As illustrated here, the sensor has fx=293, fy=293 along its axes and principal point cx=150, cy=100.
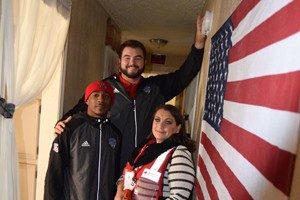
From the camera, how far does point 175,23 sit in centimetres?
342

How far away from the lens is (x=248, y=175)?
0.70m

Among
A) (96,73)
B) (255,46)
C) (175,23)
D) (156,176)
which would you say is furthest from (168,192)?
(175,23)

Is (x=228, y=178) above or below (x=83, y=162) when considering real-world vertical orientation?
above

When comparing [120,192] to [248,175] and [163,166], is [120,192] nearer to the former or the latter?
[163,166]

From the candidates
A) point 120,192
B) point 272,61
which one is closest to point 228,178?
point 272,61

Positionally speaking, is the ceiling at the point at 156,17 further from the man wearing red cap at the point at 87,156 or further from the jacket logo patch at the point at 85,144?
the jacket logo patch at the point at 85,144

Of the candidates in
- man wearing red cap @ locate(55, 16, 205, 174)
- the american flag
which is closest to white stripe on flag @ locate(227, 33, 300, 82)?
the american flag

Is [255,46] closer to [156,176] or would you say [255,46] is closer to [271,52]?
[271,52]

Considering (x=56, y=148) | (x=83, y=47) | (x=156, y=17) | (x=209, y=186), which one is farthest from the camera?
(x=156, y=17)

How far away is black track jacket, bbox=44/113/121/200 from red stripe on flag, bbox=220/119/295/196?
1103 mm

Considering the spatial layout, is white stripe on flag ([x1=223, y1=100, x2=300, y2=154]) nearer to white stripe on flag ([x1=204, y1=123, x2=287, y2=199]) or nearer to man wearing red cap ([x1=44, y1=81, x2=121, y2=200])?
white stripe on flag ([x1=204, y1=123, x2=287, y2=199])

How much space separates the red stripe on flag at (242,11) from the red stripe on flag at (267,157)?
0.35 meters

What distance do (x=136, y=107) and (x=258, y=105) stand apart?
1.43m

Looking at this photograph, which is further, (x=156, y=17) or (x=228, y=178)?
(x=156, y=17)
